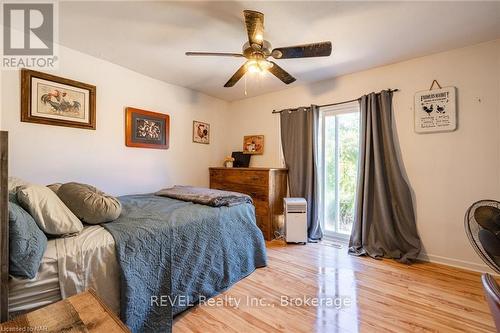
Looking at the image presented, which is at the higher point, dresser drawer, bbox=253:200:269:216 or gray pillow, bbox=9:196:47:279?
gray pillow, bbox=9:196:47:279

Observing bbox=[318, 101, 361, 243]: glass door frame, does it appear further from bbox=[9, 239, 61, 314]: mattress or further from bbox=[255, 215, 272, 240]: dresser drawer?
bbox=[9, 239, 61, 314]: mattress

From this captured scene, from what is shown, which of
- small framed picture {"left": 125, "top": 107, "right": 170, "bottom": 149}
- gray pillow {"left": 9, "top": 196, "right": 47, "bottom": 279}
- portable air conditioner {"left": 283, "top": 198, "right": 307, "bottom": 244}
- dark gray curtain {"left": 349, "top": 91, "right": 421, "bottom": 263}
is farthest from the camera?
portable air conditioner {"left": 283, "top": 198, "right": 307, "bottom": 244}

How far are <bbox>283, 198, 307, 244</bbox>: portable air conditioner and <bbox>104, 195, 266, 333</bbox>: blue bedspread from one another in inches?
29.6

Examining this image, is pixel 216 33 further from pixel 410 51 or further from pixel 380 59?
pixel 410 51

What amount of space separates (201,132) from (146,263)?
2526 millimetres

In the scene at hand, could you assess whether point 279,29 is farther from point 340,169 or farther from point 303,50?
point 340,169

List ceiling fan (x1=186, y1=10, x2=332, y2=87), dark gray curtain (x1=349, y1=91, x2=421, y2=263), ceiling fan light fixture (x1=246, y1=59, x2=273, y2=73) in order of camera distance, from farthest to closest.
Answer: dark gray curtain (x1=349, y1=91, x2=421, y2=263) → ceiling fan light fixture (x1=246, y1=59, x2=273, y2=73) → ceiling fan (x1=186, y1=10, x2=332, y2=87)

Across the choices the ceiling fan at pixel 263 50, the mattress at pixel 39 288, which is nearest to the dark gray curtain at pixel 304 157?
the ceiling fan at pixel 263 50

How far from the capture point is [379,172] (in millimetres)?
2543

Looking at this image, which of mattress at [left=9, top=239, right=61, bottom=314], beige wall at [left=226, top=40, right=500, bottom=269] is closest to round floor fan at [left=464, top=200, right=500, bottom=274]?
beige wall at [left=226, top=40, right=500, bottom=269]

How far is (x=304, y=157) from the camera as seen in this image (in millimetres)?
3176

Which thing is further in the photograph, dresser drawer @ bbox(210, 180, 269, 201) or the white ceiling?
dresser drawer @ bbox(210, 180, 269, 201)

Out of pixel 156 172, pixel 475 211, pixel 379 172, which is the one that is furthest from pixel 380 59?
pixel 156 172

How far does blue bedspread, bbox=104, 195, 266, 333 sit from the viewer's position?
133 centimetres
